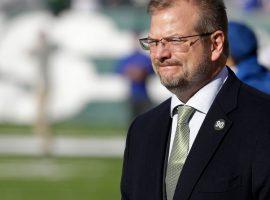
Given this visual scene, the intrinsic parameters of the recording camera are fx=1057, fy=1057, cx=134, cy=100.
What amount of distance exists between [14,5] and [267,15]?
15.2 ft

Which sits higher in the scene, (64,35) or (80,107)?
(64,35)

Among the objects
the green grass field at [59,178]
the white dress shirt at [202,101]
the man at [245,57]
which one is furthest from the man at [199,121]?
the green grass field at [59,178]

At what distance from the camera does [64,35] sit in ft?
62.6

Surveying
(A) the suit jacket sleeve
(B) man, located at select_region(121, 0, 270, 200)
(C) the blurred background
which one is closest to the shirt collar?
(B) man, located at select_region(121, 0, 270, 200)

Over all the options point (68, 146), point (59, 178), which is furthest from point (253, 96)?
point (68, 146)

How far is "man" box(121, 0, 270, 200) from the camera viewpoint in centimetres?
374

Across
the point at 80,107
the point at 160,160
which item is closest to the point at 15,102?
the point at 80,107

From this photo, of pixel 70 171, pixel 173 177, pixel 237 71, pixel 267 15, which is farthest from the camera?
pixel 267 15

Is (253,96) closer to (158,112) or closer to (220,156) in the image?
(220,156)

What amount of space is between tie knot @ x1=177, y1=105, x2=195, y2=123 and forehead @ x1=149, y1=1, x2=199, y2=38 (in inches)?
11.2

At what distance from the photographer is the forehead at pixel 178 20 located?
3904mm

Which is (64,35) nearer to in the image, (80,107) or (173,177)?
(80,107)

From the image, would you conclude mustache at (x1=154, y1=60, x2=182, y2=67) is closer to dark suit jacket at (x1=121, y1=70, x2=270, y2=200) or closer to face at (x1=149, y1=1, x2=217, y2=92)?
face at (x1=149, y1=1, x2=217, y2=92)

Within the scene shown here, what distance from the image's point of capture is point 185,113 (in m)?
3.95
